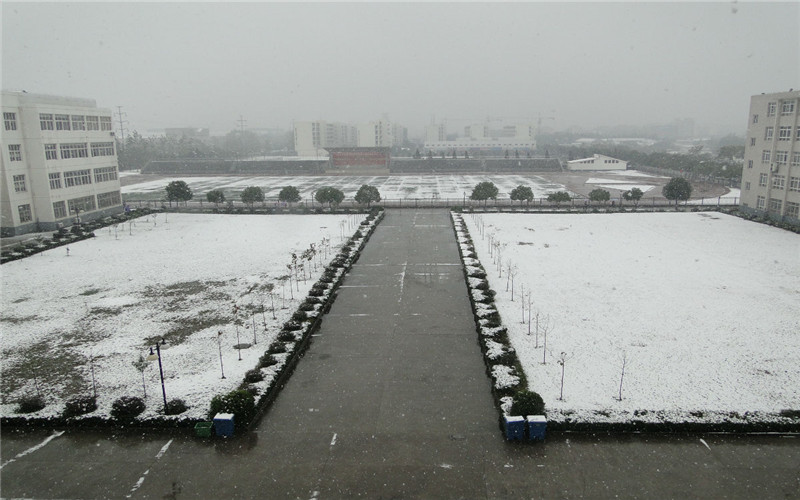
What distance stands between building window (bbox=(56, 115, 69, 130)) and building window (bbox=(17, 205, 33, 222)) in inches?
204

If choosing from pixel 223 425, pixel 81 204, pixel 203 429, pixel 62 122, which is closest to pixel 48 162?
pixel 62 122

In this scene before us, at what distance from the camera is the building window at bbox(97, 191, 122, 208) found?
3622 centimetres

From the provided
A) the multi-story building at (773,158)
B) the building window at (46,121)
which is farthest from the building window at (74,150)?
the multi-story building at (773,158)

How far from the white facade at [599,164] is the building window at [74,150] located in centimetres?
6226

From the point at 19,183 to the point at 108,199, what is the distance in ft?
24.3

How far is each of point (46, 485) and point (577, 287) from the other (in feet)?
55.4

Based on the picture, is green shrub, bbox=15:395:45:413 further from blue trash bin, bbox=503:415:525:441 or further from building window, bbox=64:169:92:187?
building window, bbox=64:169:92:187

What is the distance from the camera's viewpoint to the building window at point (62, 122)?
3183cm

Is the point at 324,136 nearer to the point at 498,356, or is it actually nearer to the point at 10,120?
the point at 10,120

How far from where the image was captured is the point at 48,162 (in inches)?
1212

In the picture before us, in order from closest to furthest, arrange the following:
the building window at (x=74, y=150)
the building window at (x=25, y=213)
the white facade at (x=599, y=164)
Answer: the building window at (x=25, y=213)
the building window at (x=74, y=150)
the white facade at (x=599, y=164)

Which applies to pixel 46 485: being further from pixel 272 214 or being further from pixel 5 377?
pixel 272 214

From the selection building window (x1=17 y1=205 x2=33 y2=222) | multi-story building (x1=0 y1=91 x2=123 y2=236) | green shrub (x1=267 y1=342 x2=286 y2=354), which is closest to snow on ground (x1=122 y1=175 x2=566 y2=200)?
multi-story building (x1=0 y1=91 x2=123 y2=236)

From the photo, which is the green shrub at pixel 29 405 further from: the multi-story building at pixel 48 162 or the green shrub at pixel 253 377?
the multi-story building at pixel 48 162
